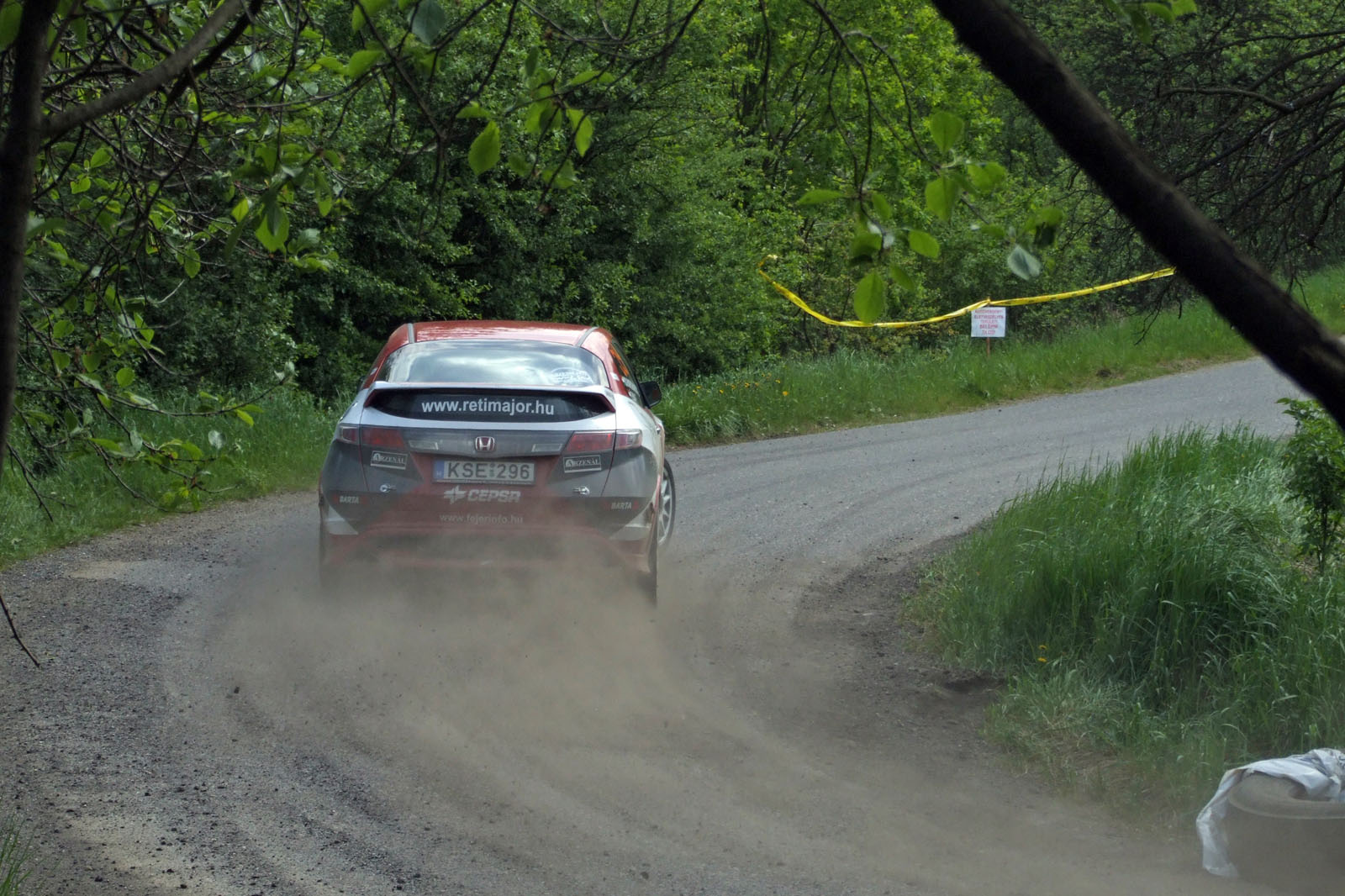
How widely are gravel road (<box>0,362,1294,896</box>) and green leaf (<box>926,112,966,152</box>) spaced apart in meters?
2.86

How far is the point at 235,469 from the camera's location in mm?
13258

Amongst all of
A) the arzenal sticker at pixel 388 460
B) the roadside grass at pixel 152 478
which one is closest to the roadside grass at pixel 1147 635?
the arzenal sticker at pixel 388 460

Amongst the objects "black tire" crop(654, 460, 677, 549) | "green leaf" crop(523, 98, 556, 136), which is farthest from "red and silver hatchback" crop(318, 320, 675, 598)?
"green leaf" crop(523, 98, 556, 136)

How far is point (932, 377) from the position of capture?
21.1 metres

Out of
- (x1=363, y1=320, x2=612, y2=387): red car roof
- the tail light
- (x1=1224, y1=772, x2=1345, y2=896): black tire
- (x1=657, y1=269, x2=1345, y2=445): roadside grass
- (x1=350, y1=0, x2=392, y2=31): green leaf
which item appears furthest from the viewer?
(x1=657, y1=269, x2=1345, y2=445): roadside grass

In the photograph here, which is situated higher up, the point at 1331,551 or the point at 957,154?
the point at 957,154

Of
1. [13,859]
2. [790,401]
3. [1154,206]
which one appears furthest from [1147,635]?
[790,401]

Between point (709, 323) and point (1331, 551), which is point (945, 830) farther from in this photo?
point (709, 323)

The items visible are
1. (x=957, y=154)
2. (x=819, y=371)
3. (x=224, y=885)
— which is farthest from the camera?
(x=819, y=371)

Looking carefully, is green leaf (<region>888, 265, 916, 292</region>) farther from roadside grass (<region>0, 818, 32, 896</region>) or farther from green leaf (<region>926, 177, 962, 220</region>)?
roadside grass (<region>0, 818, 32, 896</region>)

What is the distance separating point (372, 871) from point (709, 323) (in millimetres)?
18060

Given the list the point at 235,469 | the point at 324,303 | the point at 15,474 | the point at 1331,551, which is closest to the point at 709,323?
the point at 324,303

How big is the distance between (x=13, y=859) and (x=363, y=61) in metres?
3.17

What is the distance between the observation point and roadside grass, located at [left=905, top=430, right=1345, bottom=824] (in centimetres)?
566
